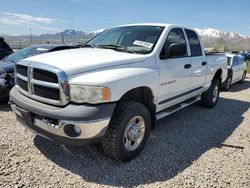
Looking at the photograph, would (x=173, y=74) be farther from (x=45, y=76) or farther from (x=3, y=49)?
(x=3, y=49)

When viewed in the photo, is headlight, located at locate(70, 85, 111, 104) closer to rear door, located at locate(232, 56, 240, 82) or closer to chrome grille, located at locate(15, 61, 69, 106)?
chrome grille, located at locate(15, 61, 69, 106)

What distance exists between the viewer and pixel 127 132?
3.68m

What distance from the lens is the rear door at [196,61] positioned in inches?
212

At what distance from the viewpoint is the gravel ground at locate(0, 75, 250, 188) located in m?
3.33

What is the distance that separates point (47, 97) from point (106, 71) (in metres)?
0.82

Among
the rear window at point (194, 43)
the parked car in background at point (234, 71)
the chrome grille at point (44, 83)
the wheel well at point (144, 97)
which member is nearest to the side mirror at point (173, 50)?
the wheel well at point (144, 97)

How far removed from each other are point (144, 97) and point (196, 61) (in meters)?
1.93

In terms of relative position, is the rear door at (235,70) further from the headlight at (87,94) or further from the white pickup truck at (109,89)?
the headlight at (87,94)

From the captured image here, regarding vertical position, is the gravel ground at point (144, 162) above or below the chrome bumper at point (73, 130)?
below

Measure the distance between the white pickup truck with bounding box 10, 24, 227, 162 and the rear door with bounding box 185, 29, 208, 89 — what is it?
0.35 meters

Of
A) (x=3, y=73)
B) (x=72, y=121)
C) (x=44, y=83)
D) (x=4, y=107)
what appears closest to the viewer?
(x=72, y=121)

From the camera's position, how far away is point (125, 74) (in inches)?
138

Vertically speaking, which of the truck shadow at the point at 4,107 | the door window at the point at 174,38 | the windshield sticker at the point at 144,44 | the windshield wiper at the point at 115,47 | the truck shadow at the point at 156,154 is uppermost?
the door window at the point at 174,38

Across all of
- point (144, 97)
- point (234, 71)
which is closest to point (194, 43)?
point (144, 97)
